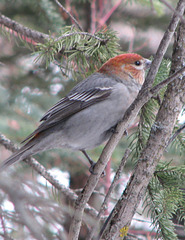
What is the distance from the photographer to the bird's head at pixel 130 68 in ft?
11.5

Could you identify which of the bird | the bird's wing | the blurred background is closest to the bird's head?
the bird

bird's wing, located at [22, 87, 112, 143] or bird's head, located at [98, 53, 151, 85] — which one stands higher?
bird's head, located at [98, 53, 151, 85]

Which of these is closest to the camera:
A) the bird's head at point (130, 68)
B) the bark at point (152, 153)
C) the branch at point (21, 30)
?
the bark at point (152, 153)

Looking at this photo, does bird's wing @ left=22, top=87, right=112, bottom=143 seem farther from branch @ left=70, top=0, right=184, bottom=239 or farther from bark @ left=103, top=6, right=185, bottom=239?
bark @ left=103, top=6, right=185, bottom=239

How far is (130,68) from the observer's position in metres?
3.62

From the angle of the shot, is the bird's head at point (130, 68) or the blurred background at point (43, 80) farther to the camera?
the blurred background at point (43, 80)

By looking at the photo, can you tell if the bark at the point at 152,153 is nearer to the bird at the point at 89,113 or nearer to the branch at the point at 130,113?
the branch at the point at 130,113

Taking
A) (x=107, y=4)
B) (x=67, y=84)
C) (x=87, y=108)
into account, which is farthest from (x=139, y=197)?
(x=107, y=4)

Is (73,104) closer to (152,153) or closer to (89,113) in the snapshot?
(89,113)

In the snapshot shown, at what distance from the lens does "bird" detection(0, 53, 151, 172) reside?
317 centimetres

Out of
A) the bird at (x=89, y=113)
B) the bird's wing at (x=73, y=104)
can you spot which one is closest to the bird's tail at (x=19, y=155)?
the bird at (x=89, y=113)

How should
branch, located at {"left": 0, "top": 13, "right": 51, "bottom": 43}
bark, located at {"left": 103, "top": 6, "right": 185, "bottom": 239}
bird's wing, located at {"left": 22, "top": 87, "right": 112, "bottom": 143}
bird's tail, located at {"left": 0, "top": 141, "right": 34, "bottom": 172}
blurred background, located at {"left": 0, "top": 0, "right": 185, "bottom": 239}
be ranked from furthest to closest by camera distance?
1. blurred background, located at {"left": 0, "top": 0, "right": 185, "bottom": 239}
2. bird's wing, located at {"left": 22, "top": 87, "right": 112, "bottom": 143}
3. branch, located at {"left": 0, "top": 13, "right": 51, "bottom": 43}
4. bird's tail, located at {"left": 0, "top": 141, "right": 34, "bottom": 172}
5. bark, located at {"left": 103, "top": 6, "right": 185, "bottom": 239}

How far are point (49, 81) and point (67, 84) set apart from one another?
0.26 m

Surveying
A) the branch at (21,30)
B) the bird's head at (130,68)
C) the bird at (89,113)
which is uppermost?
the bird's head at (130,68)
